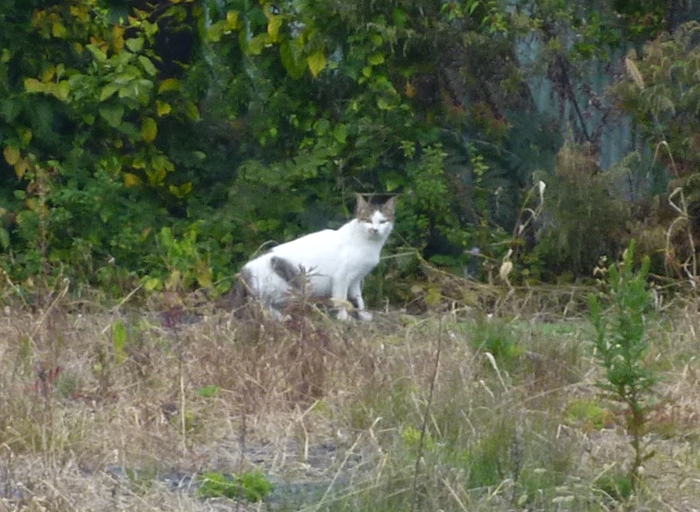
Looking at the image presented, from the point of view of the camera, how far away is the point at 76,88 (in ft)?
26.6

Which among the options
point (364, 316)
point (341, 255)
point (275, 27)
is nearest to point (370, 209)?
point (341, 255)

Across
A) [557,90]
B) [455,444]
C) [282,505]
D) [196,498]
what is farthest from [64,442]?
[557,90]

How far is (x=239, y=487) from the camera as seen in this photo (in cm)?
378

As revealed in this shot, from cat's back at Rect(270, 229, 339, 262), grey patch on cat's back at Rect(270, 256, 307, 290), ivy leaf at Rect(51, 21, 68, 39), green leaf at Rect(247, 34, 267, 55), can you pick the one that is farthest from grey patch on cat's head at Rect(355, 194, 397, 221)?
ivy leaf at Rect(51, 21, 68, 39)

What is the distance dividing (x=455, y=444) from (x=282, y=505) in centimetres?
66

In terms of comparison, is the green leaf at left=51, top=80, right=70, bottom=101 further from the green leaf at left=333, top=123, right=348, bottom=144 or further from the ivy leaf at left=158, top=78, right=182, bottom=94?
the green leaf at left=333, top=123, right=348, bottom=144

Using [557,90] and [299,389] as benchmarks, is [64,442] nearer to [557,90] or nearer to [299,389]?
[299,389]

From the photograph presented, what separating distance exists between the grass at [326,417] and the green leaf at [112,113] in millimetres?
2633

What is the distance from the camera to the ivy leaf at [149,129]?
8.47 m

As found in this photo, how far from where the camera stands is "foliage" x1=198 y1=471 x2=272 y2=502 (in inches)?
148

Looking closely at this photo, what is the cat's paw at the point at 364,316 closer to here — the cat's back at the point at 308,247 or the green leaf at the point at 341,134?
the cat's back at the point at 308,247

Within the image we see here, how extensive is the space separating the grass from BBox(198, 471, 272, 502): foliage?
0.6 inches

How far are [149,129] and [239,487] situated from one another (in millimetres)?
5042

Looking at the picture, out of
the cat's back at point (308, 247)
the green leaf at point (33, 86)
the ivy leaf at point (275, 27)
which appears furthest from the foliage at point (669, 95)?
the green leaf at point (33, 86)
